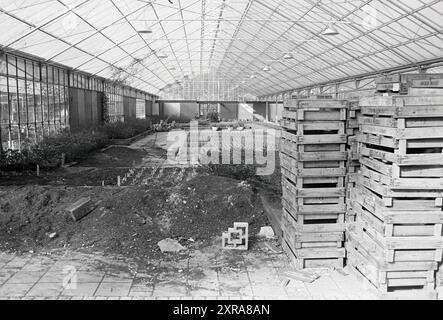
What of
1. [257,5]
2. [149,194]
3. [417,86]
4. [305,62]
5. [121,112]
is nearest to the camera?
[417,86]

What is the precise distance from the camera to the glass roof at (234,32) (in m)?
16.2

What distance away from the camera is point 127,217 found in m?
8.55

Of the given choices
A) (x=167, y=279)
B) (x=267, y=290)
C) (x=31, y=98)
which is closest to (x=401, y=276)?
(x=267, y=290)

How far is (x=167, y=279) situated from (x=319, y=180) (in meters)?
2.59

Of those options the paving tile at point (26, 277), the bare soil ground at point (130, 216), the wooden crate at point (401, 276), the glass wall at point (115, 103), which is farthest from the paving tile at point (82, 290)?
the glass wall at point (115, 103)

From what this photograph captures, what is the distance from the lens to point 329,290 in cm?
609

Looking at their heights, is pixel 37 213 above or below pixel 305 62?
below

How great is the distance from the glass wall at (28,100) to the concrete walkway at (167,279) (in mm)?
9844

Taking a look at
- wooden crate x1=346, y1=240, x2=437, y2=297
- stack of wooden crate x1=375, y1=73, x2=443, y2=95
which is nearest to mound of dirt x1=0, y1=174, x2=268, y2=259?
wooden crate x1=346, y1=240, x2=437, y2=297

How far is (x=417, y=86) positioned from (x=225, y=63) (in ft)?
138

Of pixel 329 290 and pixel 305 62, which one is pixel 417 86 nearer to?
pixel 329 290

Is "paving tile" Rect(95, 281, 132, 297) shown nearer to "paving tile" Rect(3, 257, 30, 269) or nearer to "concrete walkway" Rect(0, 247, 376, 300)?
"concrete walkway" Rect(0, 247, 376, 300)

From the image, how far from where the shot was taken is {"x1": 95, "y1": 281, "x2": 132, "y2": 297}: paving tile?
590 cm
